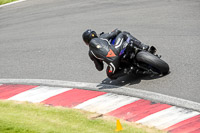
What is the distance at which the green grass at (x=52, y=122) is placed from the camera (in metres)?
7.02

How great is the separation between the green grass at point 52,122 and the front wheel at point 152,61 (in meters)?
1.82

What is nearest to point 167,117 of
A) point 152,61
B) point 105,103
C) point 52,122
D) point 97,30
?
point 105,103

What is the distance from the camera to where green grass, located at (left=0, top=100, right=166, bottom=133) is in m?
7.02

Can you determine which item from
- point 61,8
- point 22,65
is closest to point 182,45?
point 22,65

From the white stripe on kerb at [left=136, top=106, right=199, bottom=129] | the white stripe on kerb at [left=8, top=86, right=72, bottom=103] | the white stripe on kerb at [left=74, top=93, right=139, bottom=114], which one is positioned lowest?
the white stripe on kerb at [left=8, top=86, right=72, bottom=103]

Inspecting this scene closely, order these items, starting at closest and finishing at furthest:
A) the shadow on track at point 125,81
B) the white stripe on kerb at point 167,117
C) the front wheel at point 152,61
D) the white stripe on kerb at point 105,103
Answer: the white stripe on kerb at point 167,117 < the white stripe on kerb at point 105,103 < the front wheel at point 152,61 < the shadow on track at point 125,81

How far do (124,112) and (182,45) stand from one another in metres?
3.80

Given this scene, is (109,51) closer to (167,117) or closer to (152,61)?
(152,61)

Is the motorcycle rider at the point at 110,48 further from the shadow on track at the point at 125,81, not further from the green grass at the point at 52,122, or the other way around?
the green grass at the point at 52,122

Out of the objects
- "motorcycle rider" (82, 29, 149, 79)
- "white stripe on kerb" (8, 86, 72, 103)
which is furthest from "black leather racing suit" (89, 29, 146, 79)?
"white stripe on kerb" (8, 86, 72, 103)

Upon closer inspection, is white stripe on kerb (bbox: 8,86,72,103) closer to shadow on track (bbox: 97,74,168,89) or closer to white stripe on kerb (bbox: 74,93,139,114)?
shadow on track (bbox: 97,74,168,89)

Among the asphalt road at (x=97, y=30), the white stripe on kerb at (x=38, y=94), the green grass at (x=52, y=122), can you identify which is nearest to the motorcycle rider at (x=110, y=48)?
the asphalt road at (x=97, y=30)

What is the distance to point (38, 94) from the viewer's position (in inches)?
376

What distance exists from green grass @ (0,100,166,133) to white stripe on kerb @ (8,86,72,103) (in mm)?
549
